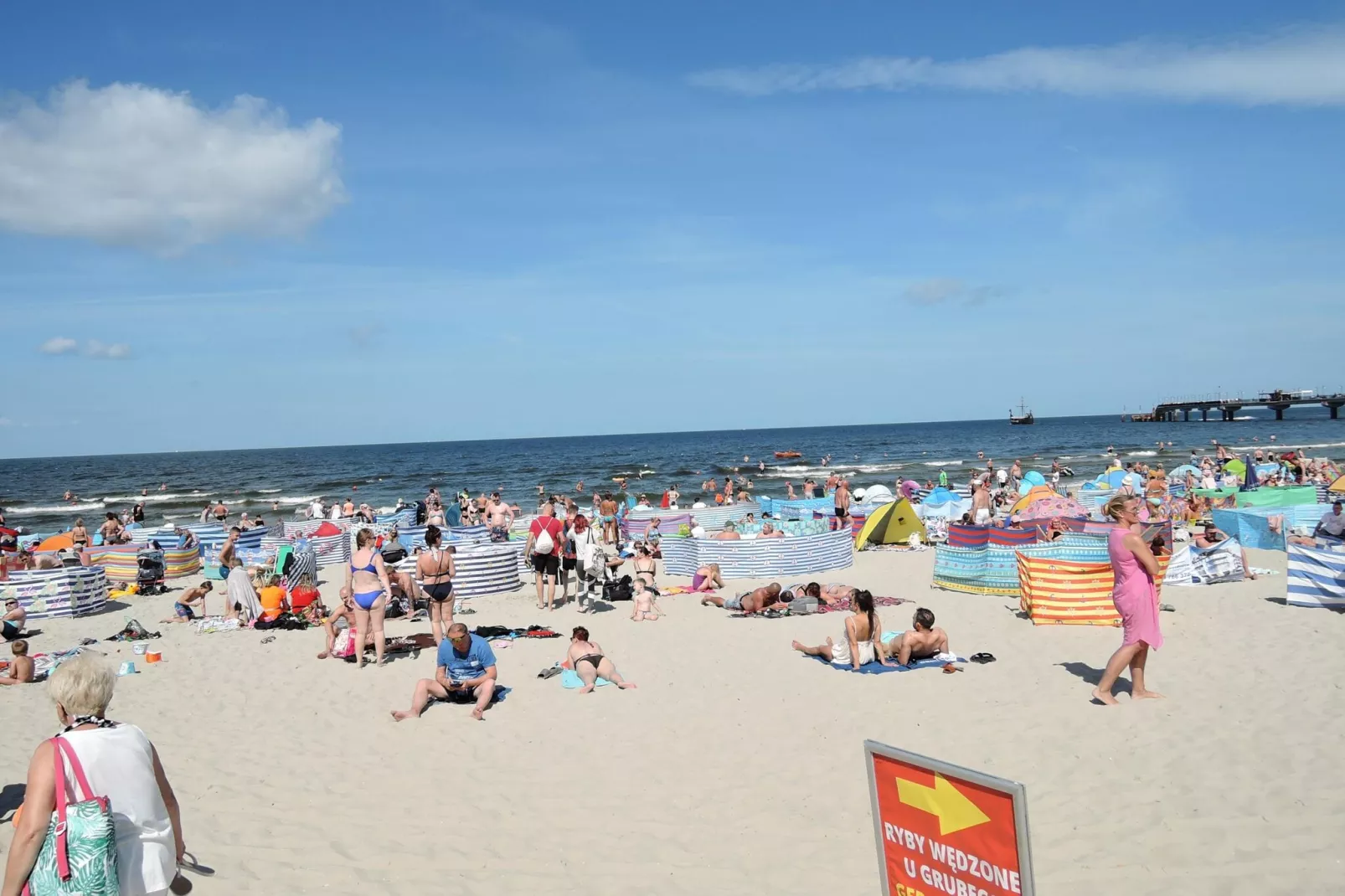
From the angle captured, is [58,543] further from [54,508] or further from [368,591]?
[54,508]

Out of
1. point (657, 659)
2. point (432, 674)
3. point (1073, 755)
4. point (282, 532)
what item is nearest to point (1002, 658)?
point (1073, 755)

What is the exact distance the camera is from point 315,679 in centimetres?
877

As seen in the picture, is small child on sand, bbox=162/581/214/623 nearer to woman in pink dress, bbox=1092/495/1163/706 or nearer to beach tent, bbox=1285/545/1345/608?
woman in pink dress, bbox=1092/495/1163/706

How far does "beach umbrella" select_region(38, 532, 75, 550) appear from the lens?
1823 cm

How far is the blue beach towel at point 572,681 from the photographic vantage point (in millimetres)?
8141

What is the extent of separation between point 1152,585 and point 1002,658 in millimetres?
2097

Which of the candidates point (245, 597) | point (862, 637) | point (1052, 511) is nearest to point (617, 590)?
point (245, 597)

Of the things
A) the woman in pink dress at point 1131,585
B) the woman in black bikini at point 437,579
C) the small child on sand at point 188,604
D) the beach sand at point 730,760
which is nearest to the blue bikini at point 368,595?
the woman in black bikini at point 437,579

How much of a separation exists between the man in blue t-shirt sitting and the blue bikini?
4.70 ft

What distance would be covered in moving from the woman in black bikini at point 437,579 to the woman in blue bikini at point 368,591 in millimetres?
447

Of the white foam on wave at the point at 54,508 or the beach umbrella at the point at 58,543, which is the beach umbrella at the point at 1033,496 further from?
the white foam on wave at the point at 54,508

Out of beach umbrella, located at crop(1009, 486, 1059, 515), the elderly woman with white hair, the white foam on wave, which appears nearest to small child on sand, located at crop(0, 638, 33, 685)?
the elderly woman with white hair

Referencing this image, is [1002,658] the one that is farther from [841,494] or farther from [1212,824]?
[841,494]

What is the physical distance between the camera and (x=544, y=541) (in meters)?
11.9
